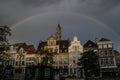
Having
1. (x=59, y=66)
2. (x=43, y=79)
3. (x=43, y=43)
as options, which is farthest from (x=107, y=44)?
(x=43, y=79)

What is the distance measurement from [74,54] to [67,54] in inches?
106

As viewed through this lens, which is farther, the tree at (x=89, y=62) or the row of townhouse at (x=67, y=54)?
the row of townhouse at (x=67, y=54)

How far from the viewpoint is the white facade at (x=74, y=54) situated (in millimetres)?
66875

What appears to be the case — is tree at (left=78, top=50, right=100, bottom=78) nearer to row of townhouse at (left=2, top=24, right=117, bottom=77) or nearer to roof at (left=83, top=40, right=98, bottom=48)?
row of townhouse at (left=2, top=24, right=117, bottom=77)

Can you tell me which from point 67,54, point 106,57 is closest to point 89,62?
point 106,57

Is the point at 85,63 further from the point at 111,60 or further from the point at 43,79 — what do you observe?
the point at 43,79

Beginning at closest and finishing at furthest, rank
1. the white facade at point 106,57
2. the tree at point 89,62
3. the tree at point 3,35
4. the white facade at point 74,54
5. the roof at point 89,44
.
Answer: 1. the tree at point 3,35
2. the tree at point 89,62
3. the white facade at point 106,57
4. the white facade at point 74,54
5. the roof at point 89,44

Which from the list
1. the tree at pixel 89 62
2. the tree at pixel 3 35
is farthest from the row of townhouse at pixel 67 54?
the tree at pixel 3 35

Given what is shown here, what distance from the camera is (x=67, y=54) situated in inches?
2731

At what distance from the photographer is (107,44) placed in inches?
2537

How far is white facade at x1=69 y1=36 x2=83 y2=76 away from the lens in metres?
66.9

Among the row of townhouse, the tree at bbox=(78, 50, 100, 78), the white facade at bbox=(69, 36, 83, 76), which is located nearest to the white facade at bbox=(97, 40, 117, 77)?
the row of townhouse

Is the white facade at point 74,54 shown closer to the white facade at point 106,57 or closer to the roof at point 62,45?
the roof at point 62,45

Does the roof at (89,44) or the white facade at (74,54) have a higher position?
the roof at (89,44)
